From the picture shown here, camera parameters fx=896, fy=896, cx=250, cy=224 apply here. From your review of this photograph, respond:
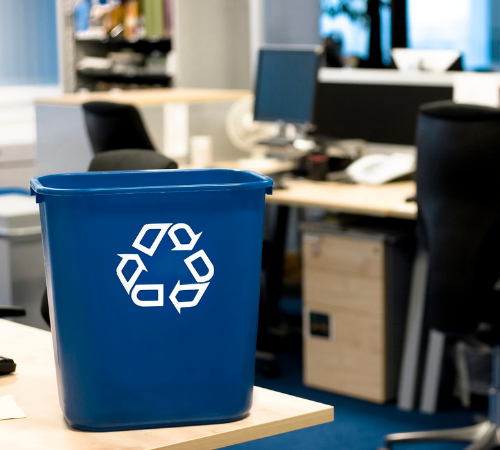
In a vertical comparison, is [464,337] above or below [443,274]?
below

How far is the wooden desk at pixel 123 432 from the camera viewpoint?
112cm

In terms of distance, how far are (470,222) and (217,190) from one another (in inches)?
60.7

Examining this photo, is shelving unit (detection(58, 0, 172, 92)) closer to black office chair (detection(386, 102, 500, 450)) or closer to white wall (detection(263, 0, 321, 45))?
white wall (detection(263, 0, 321, 45))

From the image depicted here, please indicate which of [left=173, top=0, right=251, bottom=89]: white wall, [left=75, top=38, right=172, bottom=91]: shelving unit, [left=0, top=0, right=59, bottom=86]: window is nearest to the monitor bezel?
[left=173, top=0, right=251, bottom=89]: white wall

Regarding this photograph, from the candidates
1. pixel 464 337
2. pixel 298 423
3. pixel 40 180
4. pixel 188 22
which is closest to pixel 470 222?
pixel 464 337

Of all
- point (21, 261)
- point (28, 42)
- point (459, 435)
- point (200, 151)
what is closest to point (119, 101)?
point (200, 151)

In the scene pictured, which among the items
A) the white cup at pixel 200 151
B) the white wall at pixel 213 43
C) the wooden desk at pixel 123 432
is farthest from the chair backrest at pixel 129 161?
the white wall at pixel 213 43

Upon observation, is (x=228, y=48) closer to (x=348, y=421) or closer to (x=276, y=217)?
(x=276, y=217)

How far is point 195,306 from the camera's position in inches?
45.3

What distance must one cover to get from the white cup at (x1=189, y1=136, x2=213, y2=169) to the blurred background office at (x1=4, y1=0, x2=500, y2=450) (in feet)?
0.03

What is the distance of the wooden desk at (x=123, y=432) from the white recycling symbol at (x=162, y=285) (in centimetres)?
16

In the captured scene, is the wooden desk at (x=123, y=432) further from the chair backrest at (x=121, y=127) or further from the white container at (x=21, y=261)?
the chair backrest at (x=121, y=127)

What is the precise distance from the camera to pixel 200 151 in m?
3.99

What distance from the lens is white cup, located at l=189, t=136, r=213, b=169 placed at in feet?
13.1
